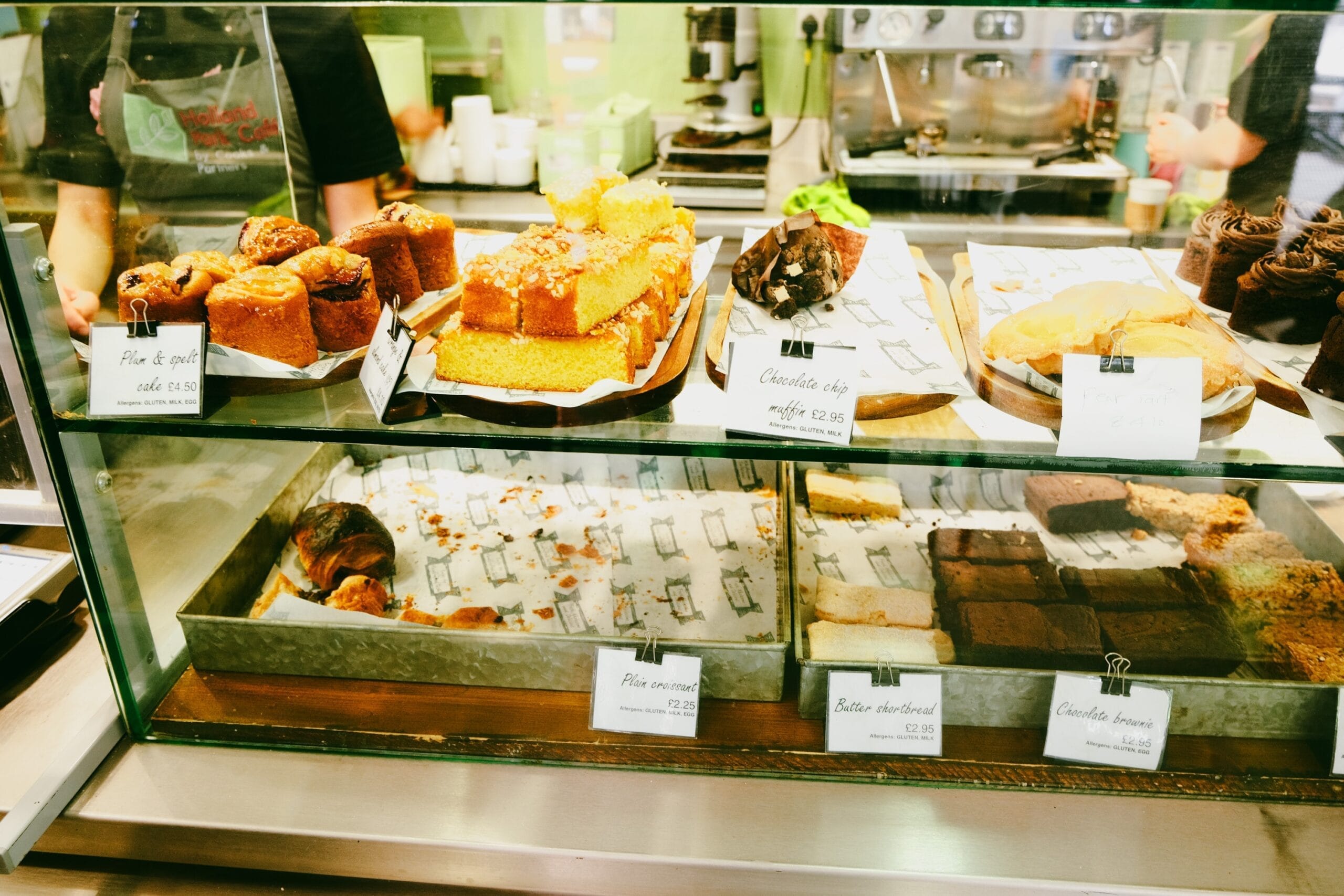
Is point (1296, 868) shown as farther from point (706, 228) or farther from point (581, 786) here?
point (706, 228)

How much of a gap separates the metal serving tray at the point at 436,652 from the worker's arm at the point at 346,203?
1.35 meters

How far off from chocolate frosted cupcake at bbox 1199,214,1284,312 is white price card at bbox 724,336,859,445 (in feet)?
2.73

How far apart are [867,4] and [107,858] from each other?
71.5 inches

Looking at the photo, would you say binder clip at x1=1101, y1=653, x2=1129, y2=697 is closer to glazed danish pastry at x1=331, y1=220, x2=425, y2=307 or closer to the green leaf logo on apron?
glazed danish pastry at x1=331, y1=220, x2=425, y2=307

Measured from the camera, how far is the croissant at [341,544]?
179 centimetres

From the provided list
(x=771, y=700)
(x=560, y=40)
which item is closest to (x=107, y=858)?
(x=771, y=700)

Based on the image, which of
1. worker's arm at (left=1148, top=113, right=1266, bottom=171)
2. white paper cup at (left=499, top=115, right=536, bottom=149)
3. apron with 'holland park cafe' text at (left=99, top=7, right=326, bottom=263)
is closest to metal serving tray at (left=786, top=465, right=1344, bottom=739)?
worker's arm at (left=1148, top=113, right=1266, bottom=171)

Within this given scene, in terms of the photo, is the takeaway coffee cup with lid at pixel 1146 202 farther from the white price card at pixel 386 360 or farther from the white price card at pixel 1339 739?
the white price card at pixel 386 360

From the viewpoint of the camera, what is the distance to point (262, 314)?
4.61 feet

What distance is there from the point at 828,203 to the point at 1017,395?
2156 mm

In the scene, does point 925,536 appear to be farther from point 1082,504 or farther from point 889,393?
point 889,393

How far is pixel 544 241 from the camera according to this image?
5.14 ft

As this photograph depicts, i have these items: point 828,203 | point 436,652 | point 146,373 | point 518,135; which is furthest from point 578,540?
point 828,203

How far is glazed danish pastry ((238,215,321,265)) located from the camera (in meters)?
1.57
